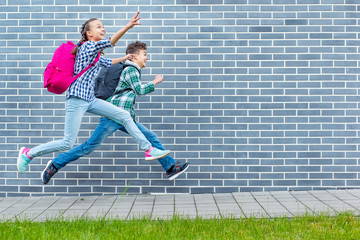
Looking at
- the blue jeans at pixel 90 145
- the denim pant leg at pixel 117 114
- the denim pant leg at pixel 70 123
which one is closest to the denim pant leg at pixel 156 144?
the blue jeans at pixel 90 145

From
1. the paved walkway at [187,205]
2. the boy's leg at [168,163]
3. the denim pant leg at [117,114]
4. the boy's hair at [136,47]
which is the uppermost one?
the boy's hair at [136,47]

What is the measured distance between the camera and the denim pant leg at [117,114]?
492cm

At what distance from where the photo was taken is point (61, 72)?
467cm

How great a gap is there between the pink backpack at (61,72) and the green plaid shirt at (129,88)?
1.80 feet

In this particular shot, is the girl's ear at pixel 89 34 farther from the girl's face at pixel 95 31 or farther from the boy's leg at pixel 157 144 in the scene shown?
the boy's leg at pixel 157 144

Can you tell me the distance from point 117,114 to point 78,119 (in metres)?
0.42

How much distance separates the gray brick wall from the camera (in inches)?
224

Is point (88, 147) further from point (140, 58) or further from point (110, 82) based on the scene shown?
point (140, 58)

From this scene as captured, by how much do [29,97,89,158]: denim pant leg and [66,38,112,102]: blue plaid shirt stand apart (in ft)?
0.26

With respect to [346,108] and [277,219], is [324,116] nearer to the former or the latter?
[346,108]

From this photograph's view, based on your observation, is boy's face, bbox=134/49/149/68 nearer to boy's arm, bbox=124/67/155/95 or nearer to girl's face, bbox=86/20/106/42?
boy's arm, bbox=124/67/155/95

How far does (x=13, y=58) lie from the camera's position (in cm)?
577

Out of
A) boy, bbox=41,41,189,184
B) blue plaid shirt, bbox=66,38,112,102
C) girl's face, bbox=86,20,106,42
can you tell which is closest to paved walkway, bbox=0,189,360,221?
boy, bbox=41,41,189,184

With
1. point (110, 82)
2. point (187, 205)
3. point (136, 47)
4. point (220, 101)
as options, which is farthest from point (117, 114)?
point (220, 101)
